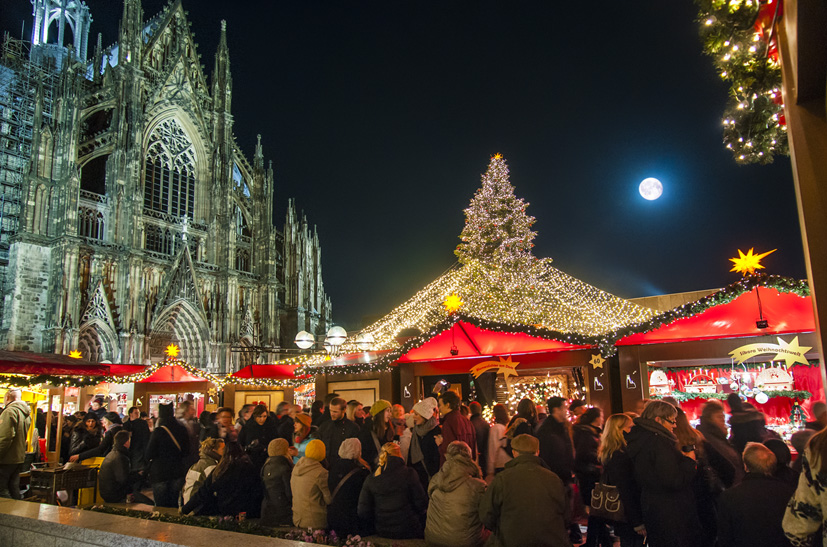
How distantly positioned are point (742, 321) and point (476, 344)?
4688 mm

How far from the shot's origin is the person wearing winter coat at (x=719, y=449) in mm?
4832

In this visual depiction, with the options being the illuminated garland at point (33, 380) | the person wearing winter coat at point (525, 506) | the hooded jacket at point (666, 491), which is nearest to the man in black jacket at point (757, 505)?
the hooded jacket at point (666, 491)

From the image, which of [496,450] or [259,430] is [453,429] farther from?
[259,430]

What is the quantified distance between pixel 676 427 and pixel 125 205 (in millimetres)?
29489

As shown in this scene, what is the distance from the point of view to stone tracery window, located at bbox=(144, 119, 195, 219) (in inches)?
1237

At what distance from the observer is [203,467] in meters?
6.60

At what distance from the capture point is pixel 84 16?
41.2 metres

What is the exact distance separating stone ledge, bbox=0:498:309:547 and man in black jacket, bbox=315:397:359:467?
2.33m

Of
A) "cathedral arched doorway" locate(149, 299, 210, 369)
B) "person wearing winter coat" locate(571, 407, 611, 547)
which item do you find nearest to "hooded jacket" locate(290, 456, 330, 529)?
"person wearing winter coat" locate(571, 407, 611, 547)

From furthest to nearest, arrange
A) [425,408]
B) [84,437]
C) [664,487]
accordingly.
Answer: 1. [84,437]
2. [425,408]
3. [664,487]

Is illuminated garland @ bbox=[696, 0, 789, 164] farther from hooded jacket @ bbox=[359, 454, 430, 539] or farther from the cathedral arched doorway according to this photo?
the cathedral arched doorway

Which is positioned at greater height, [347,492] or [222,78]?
[222,78]

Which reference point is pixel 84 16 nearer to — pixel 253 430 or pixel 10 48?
pixel 10 48

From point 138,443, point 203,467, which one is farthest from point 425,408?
point 138,443
